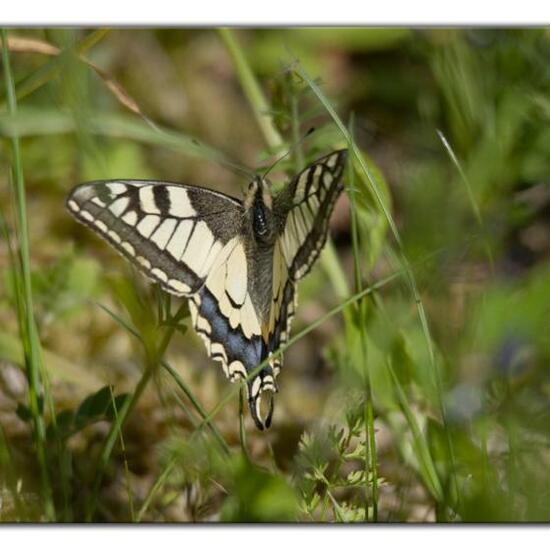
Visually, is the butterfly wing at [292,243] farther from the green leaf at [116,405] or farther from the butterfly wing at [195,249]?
the green leaf at [116,405]

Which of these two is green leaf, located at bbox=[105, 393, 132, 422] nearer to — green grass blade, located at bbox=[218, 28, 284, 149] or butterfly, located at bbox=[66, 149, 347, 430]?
butterfly, located at bbox=[66, 149, 347, 430]

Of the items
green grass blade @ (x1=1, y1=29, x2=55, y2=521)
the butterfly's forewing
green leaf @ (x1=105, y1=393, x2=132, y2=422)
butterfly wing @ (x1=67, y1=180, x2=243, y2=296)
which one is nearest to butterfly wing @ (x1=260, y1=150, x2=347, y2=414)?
the butterfly's forewing

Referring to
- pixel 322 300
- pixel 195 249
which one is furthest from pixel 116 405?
pixel 322 300

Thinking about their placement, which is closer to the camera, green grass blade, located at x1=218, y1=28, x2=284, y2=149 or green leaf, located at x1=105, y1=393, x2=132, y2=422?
green leaf, located at x1=105, y1=393, x2=132, y2=422

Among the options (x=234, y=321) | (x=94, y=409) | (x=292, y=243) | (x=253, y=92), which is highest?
(x=253, y=92)

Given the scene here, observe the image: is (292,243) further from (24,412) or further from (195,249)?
(24,412)

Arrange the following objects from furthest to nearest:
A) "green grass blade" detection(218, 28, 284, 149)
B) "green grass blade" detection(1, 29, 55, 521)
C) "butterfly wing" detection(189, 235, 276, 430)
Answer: "green grass blade" detection(218, 28, 284, 149) → "butterfly wing" detection(189, 235, 276, 430) → "green grass blade" detection(1, 29, 55, 521)

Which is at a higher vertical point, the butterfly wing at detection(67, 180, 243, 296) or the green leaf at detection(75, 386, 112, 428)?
the butterfly wing at detection(67, 180, 243, 296)
